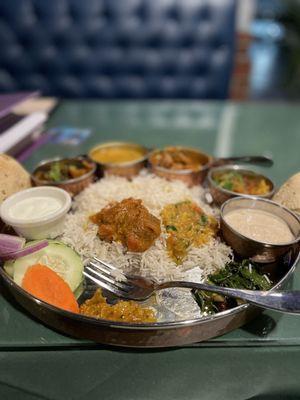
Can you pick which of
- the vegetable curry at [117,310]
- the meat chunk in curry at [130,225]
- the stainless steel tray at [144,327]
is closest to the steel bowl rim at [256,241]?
the stainless steel tray at [144,327]

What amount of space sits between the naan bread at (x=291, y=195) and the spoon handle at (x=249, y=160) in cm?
41

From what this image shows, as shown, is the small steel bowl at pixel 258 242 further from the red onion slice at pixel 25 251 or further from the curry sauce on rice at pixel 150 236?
the red onion slice at pixel 25 251

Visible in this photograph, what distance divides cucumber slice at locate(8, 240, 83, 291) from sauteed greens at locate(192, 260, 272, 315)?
42 cm

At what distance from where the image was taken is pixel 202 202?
63.8 inches

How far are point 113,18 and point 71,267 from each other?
3378 millimetres

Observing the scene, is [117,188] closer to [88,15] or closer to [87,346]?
[87,346]

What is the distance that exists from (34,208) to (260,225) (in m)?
0.94

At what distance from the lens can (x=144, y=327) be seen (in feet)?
3.27

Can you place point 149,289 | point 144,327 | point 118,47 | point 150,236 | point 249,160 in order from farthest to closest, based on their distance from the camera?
point 118,47 < point 249,160 < point 150,236 < point 149,289 < point 144,327

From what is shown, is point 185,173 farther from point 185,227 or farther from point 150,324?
point 150,324

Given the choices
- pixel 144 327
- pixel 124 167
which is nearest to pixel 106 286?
pixel 144 327

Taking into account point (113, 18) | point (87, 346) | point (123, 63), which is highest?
point (113, 18)

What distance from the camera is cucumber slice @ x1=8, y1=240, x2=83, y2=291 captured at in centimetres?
117

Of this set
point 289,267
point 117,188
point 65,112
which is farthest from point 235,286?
point 65,112
